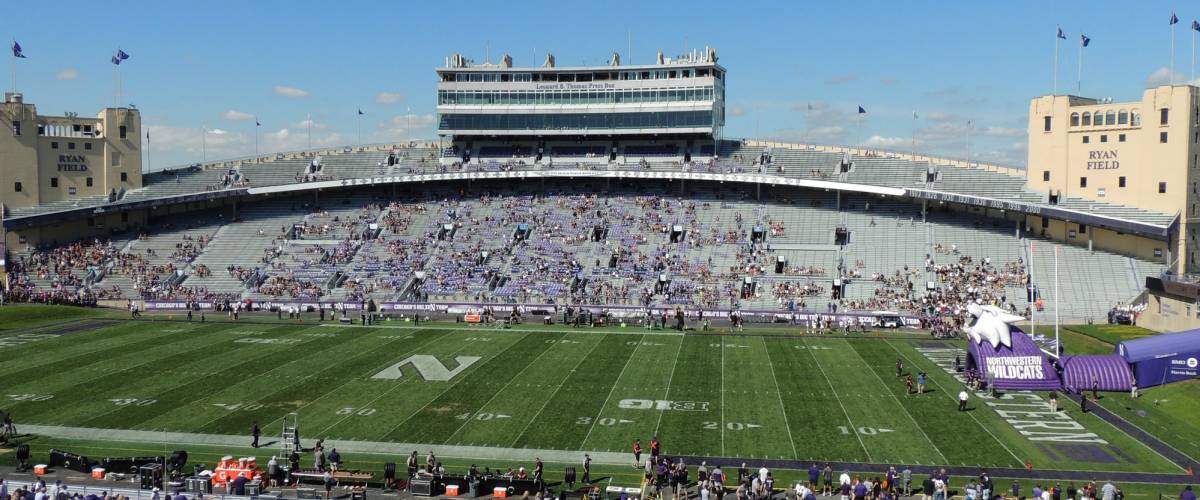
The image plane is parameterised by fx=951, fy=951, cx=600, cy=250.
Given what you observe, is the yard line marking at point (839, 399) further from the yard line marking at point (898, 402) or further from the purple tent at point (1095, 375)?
the purple tent at point (1095, 375)

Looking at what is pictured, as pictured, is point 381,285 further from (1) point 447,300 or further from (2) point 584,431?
(2) point 584,431

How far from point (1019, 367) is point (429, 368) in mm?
24282

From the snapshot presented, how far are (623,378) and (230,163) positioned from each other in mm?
57354

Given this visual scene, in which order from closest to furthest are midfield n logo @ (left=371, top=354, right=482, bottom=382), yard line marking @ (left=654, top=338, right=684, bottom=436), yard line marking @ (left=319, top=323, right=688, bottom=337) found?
1. yard line marking @ (left=654, top=338, right=684, bottom=436)
2. midfield n logo @ (left=371, top=354, right=482, bottom=382)
3. yard line marking @ (left=319, top=323, right=688, bottom=337)

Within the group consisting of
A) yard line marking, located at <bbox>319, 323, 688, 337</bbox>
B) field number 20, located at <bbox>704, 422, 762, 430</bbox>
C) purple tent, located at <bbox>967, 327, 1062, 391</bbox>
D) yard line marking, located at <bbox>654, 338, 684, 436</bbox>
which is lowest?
field number 20, located at <bbox>704, 422, 762, 430</bbox>

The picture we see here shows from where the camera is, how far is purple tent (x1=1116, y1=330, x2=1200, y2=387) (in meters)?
36.3

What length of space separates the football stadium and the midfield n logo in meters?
0.22

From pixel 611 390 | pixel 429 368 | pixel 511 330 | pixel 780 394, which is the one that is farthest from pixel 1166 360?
pixel 511 330

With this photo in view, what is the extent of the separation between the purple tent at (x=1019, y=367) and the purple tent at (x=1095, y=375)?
475 millimetres

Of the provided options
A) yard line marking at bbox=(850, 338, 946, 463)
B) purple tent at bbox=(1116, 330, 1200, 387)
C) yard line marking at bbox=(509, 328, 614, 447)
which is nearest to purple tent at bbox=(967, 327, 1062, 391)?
purple tent at bbox=(1116, 330, 1200, 387)

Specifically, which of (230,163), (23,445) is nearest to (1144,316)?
(23,445)

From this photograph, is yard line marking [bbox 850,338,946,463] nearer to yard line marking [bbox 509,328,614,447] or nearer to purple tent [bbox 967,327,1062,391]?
purple tent [bbox 967,327,1062,391]

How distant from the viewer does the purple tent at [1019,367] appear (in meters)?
36.7

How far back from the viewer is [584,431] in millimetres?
31734
